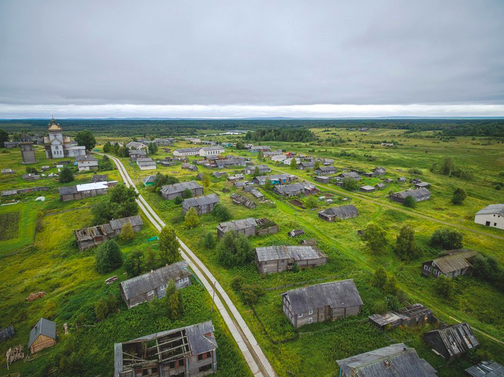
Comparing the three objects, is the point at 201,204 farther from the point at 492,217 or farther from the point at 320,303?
the point at 492,217

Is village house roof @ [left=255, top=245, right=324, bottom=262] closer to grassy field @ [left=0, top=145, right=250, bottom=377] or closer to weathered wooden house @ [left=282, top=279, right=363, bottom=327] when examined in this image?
weathered wooden house @ [left=282, top=279, right=363, bottom=327]

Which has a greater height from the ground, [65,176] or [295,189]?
[65,176]

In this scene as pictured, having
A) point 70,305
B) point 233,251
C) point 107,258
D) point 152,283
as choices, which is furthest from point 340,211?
point 70,305

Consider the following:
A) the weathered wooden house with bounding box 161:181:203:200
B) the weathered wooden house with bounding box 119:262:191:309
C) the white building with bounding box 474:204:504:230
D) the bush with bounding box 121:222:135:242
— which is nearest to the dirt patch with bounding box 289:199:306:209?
the weathered wooden house with bounding box 161:181:203:200

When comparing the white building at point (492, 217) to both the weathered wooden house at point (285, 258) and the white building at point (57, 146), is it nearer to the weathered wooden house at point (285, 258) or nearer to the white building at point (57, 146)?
the weathered wooden house at point (285, 258)

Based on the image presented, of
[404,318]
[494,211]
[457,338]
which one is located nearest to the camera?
[457,338]

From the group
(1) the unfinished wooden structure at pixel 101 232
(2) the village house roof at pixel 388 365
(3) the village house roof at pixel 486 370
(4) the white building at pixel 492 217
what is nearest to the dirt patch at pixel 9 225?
(1) the unfinished wooden structure at pixel 101 232

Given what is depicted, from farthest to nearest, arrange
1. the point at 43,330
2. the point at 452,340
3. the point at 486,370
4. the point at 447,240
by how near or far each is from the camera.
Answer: the point at 447,240 → the point at 43,330 → the point at 452,340 → the point at 486,370

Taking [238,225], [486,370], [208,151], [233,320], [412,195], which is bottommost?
[233,320]
